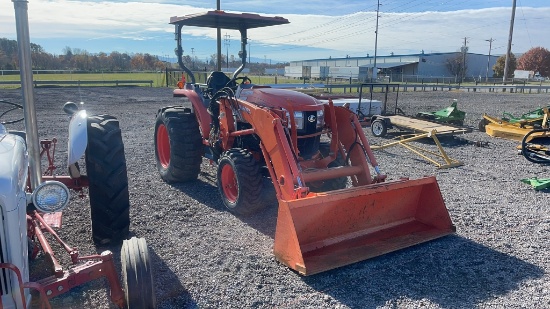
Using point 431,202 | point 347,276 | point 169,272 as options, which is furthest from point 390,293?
point 169,272

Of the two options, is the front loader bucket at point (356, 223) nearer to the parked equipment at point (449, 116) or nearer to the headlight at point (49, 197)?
the headlight at point (49, 197)

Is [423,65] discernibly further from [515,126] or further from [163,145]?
[163,145]

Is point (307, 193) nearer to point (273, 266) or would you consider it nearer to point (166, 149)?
point (273, 266)

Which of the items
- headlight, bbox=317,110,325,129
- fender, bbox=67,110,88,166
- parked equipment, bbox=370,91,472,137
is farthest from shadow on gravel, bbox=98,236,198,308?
parked equipment, bbox=370,91,472,137

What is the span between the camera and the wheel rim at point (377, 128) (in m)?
11.7

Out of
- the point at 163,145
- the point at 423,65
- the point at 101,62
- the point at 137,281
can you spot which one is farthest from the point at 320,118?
the point at 423,65

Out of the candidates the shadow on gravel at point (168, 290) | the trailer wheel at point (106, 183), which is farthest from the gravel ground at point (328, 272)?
the trailer wheel at point (106, 183)

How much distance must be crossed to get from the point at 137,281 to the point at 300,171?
231 cm

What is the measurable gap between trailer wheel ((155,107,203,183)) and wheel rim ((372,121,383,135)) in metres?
6.16

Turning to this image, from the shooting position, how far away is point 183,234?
496 cm

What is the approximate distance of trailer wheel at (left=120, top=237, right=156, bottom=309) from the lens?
9.62 feet

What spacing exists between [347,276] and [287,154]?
139 centimetres

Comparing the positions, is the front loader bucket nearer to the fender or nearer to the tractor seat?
the fender

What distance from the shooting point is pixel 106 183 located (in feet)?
13.9
